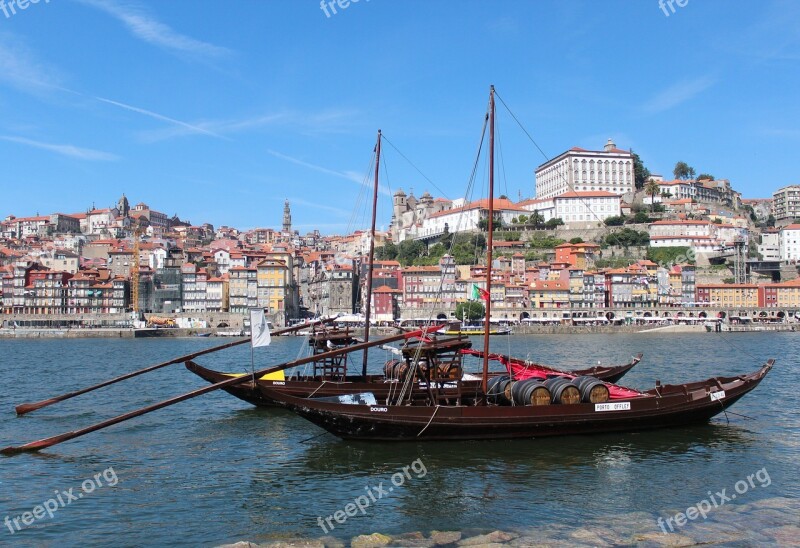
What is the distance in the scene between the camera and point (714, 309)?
375 ft

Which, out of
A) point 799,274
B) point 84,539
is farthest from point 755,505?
point 799,274

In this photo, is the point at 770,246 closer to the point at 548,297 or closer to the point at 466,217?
the point at 548,297

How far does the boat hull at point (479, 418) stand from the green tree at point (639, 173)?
A: 477ft

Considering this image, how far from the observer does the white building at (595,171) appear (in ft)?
495

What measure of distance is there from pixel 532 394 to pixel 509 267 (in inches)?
4288

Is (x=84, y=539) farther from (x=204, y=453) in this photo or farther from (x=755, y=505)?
(x=755, y=505)

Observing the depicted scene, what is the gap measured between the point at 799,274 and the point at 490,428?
411 ft

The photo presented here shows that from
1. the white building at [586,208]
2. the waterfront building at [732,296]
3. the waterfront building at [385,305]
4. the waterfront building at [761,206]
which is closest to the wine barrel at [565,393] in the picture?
the waterfront building at [385,305]

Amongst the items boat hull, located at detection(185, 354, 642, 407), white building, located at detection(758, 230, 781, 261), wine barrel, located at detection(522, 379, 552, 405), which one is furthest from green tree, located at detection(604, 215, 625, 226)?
wine barrel, located at detection(522, 379, 552, 405)

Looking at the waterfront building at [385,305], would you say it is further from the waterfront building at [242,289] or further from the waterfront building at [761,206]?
the waterfront building at [761,206]

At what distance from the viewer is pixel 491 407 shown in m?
20.0

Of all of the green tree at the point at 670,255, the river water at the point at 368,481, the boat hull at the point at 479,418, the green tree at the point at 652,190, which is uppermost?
the green tree at the point at 652,190

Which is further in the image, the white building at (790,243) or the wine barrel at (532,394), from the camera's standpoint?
the white building at (790,243)

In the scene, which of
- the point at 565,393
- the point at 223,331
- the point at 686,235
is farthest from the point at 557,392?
the point at 686,235
